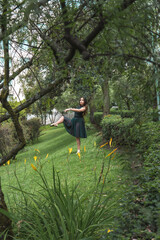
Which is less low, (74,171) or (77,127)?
(77,127)

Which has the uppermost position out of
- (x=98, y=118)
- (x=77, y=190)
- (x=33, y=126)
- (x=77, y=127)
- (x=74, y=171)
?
(x=33, y=126)

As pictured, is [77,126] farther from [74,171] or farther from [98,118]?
[98,118]

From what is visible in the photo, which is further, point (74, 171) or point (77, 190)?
point (74, 171)

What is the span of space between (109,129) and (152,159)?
5149 millimetres

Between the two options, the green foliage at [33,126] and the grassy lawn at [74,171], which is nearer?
the grassy lawn at [74,171]

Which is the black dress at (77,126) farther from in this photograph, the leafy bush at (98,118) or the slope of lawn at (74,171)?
the leafy bush at (98,118)

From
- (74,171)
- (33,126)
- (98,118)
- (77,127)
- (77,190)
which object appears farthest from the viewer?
(33,126)

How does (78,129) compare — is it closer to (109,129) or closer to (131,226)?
(109,129)

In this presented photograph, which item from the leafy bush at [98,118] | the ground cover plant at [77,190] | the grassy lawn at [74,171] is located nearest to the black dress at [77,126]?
the grassy lawn at [74,171]

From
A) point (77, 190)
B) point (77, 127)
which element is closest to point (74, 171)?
point (77, 127)

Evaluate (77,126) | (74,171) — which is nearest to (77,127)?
(77,126)

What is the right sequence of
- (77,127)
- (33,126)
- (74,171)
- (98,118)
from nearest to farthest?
(74,171), (77,127), (98,118), (33,126)

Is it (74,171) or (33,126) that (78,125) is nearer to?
(74,171)

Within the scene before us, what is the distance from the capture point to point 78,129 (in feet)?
27.8
